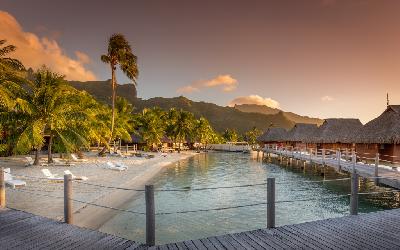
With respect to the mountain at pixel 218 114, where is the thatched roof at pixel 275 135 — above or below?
below

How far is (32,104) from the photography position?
23328 millimetres

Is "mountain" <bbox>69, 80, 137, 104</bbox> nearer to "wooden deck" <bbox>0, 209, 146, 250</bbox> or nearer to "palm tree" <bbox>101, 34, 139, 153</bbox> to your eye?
"palm tree" <bbox>101, 34, 139, 153</bbox>

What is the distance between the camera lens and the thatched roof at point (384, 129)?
26.6 m

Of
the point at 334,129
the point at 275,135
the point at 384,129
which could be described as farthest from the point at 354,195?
the point at 275,135

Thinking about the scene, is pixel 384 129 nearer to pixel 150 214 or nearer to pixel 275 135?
pixel 150 214

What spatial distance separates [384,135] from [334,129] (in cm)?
1533

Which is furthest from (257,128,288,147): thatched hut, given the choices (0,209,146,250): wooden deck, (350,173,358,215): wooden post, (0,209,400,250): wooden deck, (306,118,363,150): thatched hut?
(0,209,146,250): wooden deck

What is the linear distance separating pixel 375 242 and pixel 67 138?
24157mm

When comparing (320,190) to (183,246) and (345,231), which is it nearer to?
→ (345,231)

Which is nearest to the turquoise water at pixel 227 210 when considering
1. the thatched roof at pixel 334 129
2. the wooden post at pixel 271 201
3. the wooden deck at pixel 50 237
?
the wooden post at pixel 271 201

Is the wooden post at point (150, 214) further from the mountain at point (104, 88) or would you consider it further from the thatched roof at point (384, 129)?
the mountain at point (104, 88)

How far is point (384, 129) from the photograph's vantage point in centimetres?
2833

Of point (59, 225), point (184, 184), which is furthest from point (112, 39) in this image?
point (59, 225)

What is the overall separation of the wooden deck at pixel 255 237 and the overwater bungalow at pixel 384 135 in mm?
19912
